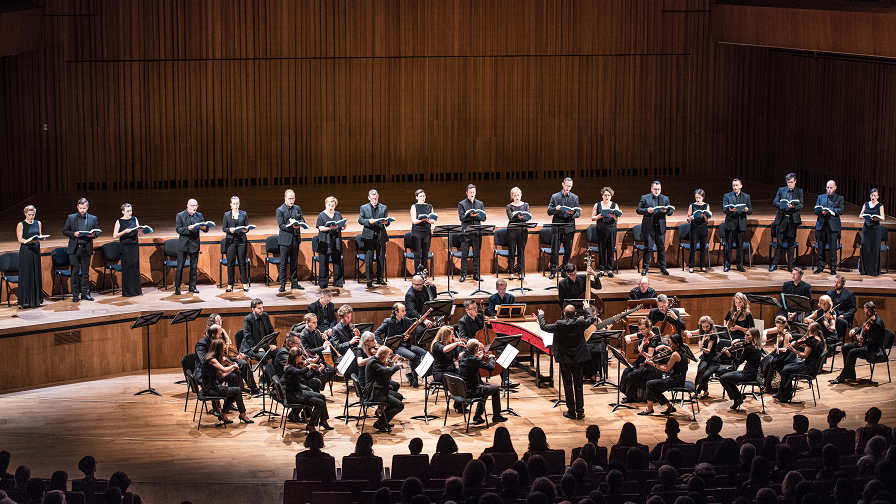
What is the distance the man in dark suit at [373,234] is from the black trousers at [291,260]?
0.90 meters

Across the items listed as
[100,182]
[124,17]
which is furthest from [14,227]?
[124,17]

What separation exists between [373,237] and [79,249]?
3695mm

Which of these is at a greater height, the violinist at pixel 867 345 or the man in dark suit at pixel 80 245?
the man in dark suit at pixel 80 245

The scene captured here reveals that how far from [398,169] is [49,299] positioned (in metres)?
7.92

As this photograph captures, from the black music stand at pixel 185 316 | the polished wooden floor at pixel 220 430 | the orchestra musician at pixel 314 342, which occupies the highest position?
the black music stand at pixel 185 316

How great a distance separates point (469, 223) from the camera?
45.6 ft

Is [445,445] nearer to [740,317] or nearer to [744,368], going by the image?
[744,368]

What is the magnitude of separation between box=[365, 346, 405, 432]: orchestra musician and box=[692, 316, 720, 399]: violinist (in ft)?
10.9

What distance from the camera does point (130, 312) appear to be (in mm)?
12516

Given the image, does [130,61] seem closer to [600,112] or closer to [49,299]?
[49,299]

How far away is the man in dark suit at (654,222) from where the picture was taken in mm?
14258

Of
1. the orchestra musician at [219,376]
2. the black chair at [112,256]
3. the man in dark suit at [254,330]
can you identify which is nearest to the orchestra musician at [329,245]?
the man in dark suit at [254,330]

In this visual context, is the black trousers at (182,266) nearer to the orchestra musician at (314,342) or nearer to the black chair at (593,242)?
the orchestra musician at (314,342)

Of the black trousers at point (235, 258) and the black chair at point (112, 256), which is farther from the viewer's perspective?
the black trousers at point (235, 258)
